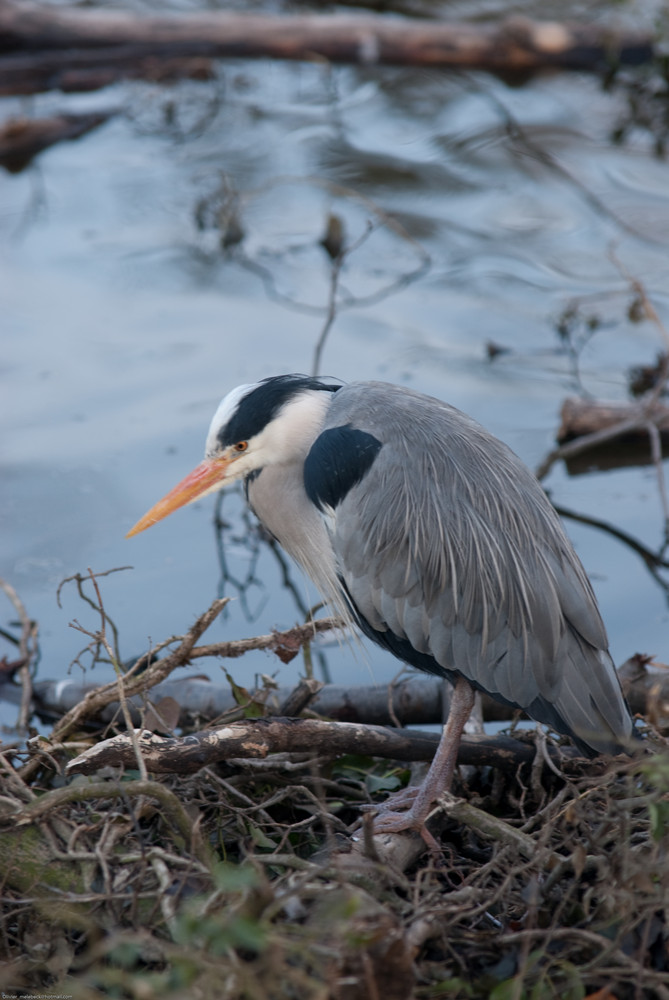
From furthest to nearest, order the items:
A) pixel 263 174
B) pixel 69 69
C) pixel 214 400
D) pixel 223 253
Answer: pixel 69 69
pixel 263 174
pixel 223 253
pixel 214 400

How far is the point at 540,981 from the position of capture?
80.7 inches

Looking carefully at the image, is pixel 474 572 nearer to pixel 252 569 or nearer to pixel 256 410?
pixel 256 410

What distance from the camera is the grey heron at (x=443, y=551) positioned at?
2928mm

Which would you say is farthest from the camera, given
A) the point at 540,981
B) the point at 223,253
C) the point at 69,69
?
the point at 69,69

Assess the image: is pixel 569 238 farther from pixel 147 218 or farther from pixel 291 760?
pixel 291 760

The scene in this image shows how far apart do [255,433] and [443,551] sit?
2.18ft

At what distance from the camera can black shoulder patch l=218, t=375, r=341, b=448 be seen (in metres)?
3.17

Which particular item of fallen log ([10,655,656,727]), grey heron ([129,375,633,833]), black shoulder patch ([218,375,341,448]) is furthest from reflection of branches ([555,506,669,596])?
black shoulder patch ([218,375,341,448])

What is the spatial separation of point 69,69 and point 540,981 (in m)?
8.46

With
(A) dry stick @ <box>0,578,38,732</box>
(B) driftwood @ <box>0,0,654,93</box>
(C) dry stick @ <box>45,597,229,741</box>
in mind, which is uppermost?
(B) driftwood @ <box>0,0,654,93</box>

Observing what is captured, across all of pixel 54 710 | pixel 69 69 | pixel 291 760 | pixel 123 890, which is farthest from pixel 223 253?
pixel 123 890

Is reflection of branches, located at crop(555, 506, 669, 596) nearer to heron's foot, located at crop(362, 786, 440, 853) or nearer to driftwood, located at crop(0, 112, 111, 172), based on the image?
heron's foot, located at crop(362, 786, 440, 853)

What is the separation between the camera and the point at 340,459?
3.05 metres

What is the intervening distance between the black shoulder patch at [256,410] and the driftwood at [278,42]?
6.50 meters
